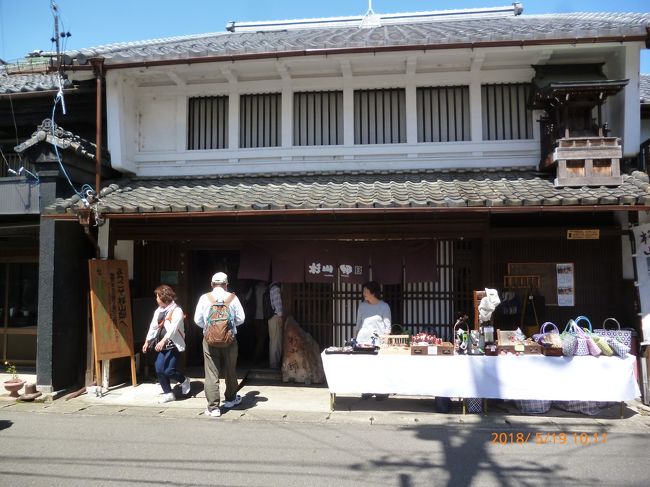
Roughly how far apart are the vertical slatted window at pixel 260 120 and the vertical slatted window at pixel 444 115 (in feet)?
9.57

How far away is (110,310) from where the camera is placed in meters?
7.94

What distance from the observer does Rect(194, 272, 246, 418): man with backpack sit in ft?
21.9

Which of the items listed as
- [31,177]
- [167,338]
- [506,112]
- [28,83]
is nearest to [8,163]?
[28,83]

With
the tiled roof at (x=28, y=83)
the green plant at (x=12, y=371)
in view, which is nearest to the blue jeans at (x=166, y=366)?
the green plant at (x=12, y=371)

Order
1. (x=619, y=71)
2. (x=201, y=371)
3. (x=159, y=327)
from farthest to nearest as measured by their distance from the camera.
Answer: (x=201, y=371) < (x=619, y=71) < (x=159, y=327)

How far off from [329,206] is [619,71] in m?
5.86

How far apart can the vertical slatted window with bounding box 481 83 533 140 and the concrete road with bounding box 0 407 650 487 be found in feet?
17.5

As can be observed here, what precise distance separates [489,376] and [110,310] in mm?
6276

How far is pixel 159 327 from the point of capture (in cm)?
748

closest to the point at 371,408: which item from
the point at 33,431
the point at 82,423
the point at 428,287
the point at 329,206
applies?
the point at 428,287

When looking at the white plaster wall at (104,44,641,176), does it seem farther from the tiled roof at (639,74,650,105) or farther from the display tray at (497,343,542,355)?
the display tray at (497,343,542,355)

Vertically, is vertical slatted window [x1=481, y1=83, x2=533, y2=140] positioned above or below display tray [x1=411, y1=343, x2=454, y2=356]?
above

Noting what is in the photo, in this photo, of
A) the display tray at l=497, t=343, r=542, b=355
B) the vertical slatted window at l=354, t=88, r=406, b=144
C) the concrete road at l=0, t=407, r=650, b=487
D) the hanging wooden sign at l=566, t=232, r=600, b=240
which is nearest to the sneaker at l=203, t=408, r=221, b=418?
the concrete road at l=0, t=407, r=650, b=487

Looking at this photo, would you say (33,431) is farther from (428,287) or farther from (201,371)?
(428,287)
